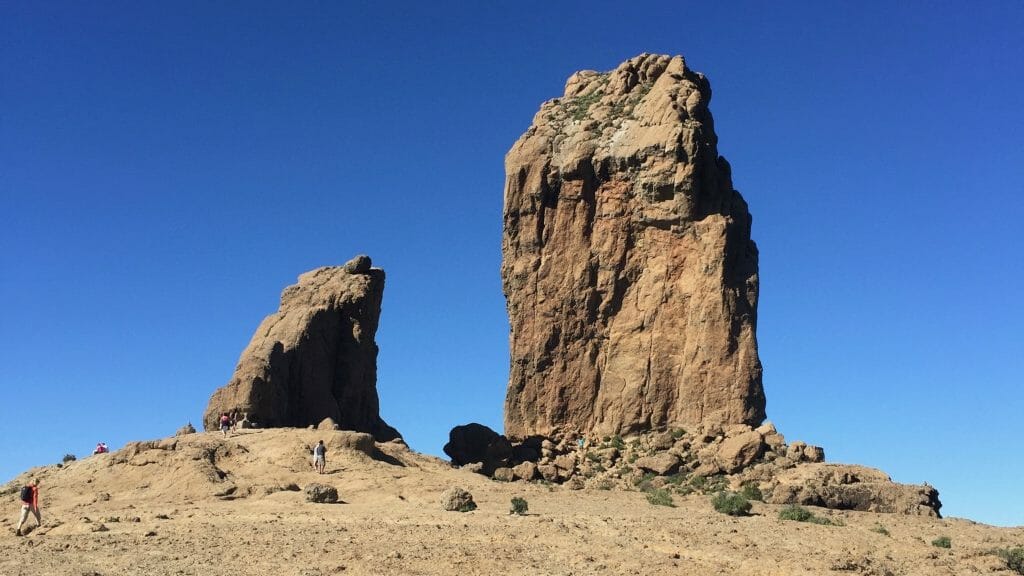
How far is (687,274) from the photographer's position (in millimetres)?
43875

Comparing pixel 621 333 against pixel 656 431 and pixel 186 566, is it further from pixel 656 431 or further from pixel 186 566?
pixel 186 566

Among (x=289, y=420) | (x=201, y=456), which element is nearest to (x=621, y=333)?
(x=289, y=420)

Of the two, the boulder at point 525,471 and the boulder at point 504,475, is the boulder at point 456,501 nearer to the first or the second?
the boulder at point 504,475

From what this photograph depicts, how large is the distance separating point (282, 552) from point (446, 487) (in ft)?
32.6

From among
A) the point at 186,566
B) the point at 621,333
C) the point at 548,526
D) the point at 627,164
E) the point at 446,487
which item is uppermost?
the point at 627,164

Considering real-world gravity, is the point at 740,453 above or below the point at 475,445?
below

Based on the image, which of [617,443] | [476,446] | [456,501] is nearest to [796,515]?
[456,501]

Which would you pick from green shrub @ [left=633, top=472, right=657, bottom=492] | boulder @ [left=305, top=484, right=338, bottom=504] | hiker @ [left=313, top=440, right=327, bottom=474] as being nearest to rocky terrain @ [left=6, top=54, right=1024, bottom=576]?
boulder @ [left=305, top=484, right=338, bottom=504]

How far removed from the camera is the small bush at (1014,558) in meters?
24.2

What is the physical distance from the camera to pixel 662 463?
39656mm

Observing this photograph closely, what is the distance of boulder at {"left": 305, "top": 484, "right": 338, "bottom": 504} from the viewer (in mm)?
28781

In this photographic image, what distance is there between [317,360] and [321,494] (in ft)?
68.0

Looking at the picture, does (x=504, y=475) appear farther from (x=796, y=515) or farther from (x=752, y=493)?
(x=796, y=515)

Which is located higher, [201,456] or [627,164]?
[627,164]
